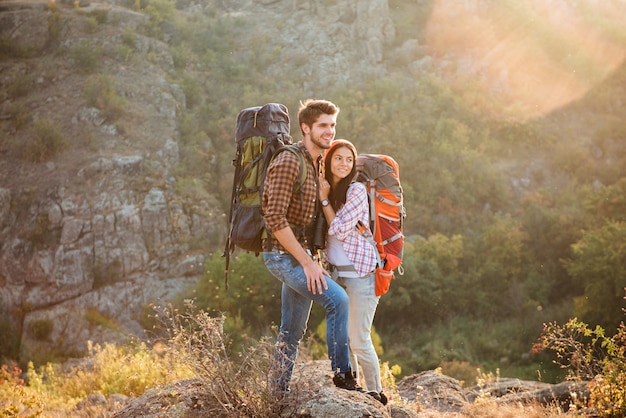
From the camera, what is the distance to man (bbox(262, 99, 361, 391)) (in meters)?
2.99

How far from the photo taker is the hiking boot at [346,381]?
3182mm

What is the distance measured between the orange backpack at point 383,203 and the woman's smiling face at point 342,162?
18cm

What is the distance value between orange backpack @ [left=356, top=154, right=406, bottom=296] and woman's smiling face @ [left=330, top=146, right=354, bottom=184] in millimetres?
179

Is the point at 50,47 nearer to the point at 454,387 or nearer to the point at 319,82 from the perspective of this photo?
the point at 319,82

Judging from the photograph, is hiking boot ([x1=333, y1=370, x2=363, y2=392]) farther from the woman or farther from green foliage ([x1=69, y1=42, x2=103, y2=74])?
green foliage ([x1=69, y1=42, x2=103, y2=74])

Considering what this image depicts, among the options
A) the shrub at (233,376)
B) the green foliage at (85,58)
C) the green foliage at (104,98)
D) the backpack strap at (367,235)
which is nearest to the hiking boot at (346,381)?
the shrub at (233,376)

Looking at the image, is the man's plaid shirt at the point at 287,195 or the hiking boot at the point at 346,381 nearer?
the man's plaid shirt at the point at 287,195

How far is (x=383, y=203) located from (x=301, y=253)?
86 centimetres

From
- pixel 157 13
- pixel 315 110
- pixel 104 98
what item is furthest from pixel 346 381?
pixel 157 13

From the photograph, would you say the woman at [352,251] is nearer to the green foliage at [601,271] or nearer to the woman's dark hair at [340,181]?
the woman's dark hair at [340,181]

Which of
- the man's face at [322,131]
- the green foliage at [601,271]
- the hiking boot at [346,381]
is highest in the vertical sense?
the man's face at [322,131]

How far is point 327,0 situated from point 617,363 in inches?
1129

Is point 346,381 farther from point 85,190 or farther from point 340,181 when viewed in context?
point 85,190

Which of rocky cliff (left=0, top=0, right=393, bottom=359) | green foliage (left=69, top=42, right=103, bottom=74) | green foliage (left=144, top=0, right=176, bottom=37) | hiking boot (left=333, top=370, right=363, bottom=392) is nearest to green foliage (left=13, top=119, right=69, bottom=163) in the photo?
rocky cliff (left=0, top=0, right=393, bottom=359)
